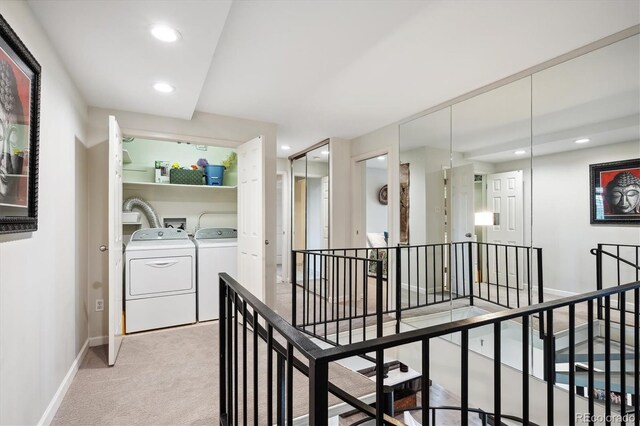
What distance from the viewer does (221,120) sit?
3.44 meters

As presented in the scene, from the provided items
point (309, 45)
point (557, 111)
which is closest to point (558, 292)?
point (557, 111)

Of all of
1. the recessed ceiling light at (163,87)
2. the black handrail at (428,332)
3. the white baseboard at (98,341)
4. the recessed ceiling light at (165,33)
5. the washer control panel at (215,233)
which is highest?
the recessed ceiling light at (165,33)

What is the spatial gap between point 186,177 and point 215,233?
2.68ft

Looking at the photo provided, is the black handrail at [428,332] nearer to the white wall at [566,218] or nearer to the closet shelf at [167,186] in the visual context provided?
the white wall at [566,218]

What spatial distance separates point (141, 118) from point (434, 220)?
3259 millimetres

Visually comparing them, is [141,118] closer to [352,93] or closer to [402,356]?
[352,93]

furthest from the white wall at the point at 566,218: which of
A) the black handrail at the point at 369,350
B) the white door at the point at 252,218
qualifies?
the white door at the point at 252,218

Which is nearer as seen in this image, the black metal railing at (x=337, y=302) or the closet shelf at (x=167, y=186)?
the black metal railing at (x=337, y=302)

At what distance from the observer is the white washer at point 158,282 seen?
316 centimetres

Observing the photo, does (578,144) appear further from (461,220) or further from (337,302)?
(337,302)

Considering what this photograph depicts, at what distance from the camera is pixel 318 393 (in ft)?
2.12

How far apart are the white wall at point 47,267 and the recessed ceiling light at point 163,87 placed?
0.57 m

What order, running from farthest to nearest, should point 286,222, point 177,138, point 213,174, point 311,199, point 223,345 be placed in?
point 286,222 → point 311,199 → point 213,174 → point 177,138 → point 223,345

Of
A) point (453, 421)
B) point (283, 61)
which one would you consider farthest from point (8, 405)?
point (453, 421)
